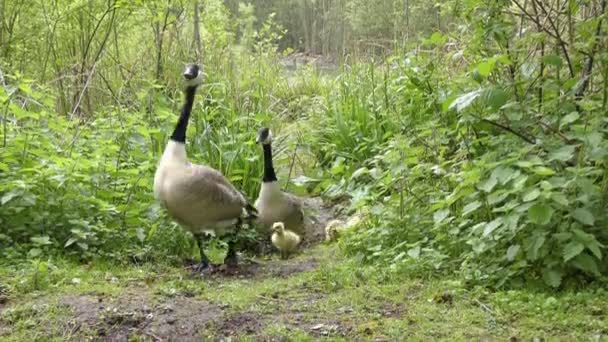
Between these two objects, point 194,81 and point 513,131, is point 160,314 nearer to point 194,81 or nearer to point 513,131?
point 194,81

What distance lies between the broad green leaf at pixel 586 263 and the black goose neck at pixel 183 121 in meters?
2.79

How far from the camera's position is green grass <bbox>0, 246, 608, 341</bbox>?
3.42m

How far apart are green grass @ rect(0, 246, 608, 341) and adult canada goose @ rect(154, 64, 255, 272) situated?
1.65 ft

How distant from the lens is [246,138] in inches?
287

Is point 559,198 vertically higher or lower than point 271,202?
higher

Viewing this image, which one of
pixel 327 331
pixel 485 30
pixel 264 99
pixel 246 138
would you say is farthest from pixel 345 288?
pixel 264 99

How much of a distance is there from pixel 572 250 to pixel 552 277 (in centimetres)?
23

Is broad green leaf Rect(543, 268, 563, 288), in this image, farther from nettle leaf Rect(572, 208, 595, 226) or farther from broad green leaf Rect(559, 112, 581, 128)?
broad green leaf Rect(559, 112, 581, 128)

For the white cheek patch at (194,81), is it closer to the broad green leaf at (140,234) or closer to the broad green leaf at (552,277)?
the broad green leaf at (140,234)

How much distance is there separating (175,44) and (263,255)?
158 inches

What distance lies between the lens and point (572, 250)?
138 inches

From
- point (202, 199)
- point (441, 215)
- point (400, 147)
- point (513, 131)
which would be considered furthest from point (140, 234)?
point (513, 131)

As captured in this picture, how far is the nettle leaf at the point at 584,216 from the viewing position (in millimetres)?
3523

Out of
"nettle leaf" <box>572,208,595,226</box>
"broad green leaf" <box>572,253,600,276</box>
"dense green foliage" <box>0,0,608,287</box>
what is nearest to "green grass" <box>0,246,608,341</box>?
"broad green leaf" <box>572,253,600,276</box>
